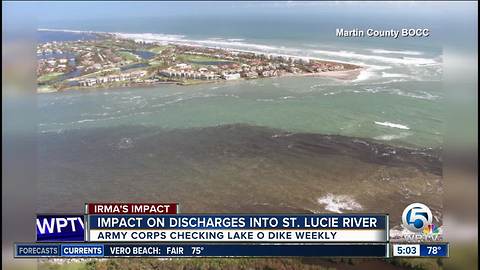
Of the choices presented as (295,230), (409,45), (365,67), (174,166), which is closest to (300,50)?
(365,67)

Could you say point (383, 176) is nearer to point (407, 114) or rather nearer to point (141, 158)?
point (407, 114)

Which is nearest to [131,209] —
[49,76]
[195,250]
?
[195,250]

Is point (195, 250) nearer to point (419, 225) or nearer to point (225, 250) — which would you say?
point (225, 250)

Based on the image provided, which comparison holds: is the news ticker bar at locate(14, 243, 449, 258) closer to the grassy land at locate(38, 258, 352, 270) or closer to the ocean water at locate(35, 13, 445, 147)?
the grassy land at locate(38, 258, 352, 270)

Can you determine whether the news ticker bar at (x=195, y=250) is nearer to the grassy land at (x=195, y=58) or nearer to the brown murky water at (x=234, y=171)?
the brown murky water at (x=234, y=171)

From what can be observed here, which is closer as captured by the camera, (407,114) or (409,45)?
(409,45)

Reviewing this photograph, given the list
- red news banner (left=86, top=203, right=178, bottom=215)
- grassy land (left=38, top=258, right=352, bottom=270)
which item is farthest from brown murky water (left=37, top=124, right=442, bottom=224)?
grassy land (left=38, top=258, right=352, bottom=270)
